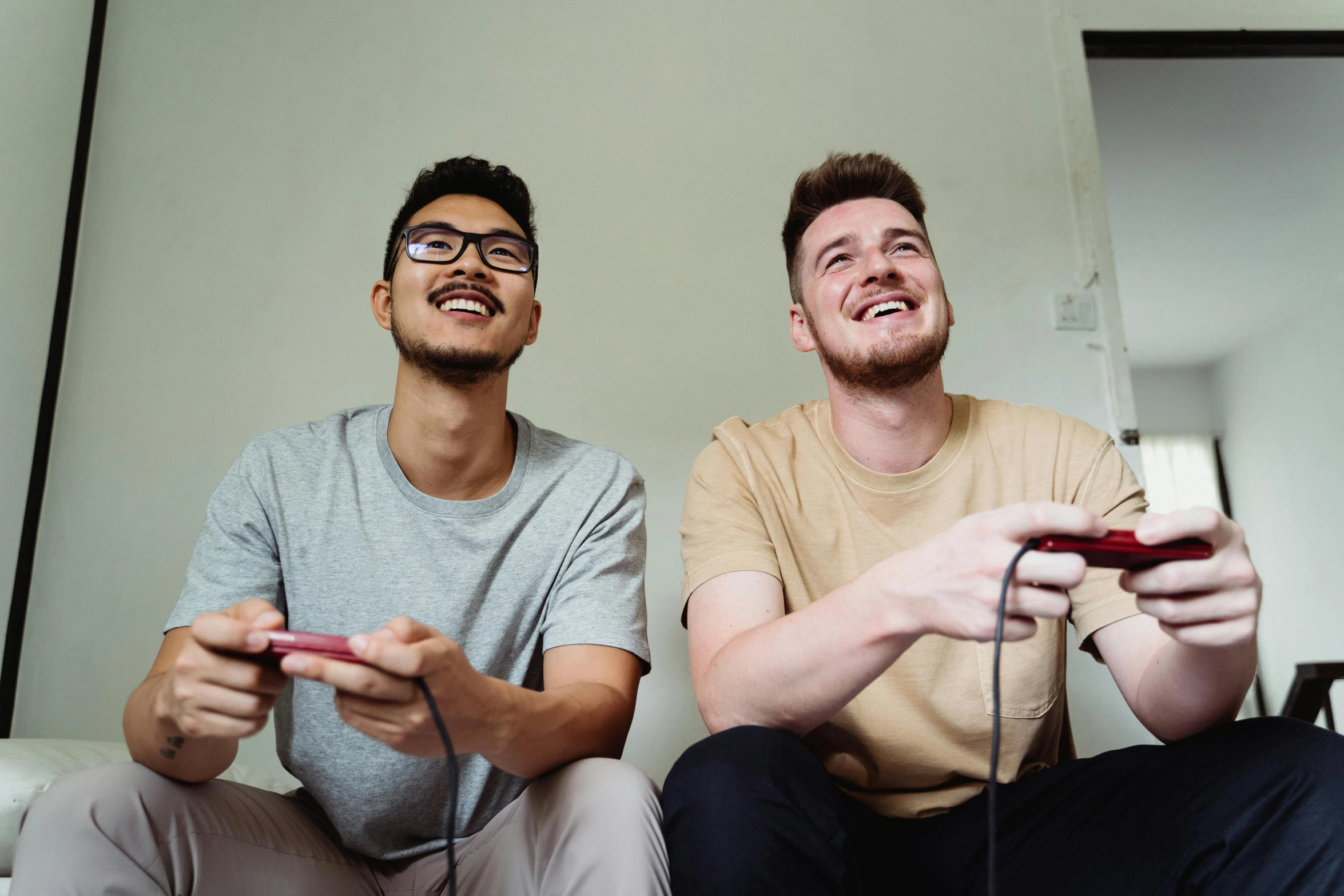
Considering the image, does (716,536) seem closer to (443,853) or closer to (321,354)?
(443,853)

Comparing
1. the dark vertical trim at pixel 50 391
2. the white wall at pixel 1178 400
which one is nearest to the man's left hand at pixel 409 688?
the dark vertical trim at pixel 50 391

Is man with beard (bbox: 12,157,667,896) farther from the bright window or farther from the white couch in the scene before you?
the bright window

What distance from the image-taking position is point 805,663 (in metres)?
0.87

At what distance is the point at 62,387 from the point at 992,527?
2038 millimetres

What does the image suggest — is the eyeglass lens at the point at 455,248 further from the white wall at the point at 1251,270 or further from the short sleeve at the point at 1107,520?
the white wall at the point at 1251,270

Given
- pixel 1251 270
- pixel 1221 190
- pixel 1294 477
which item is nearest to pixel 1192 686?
pixel 1221 190

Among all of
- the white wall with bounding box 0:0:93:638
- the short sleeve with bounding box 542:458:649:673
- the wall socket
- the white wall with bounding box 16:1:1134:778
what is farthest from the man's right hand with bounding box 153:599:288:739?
the wall socket

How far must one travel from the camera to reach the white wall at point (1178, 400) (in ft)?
19.9

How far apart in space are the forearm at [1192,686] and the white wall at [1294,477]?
15.2 ft

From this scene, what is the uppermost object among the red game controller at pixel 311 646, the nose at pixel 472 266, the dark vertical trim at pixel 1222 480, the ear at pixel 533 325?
the nose at pixel 472 266

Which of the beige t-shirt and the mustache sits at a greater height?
the mustache

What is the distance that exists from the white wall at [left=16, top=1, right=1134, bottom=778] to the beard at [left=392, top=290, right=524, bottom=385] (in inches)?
28.1

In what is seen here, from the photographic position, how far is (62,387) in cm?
199

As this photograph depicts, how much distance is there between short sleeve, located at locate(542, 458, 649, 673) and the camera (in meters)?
1.13
